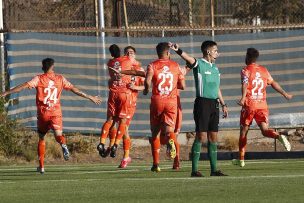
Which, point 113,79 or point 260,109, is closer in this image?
point 260,109

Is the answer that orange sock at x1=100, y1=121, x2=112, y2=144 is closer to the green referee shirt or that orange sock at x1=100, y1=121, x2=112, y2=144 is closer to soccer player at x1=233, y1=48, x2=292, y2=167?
soccer player at x1=233, y1=48, x2=292, y2=167

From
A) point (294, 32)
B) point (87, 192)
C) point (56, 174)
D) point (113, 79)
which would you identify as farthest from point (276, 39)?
point (87, 192)

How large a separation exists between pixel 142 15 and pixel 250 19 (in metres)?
4.69

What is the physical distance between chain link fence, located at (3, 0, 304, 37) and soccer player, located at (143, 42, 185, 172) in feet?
25.6

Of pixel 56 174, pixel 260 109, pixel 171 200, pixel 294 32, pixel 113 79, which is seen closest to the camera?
pixel 171 200

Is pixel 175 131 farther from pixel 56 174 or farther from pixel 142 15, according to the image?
pixel 142 15

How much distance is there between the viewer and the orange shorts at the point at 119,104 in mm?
25109

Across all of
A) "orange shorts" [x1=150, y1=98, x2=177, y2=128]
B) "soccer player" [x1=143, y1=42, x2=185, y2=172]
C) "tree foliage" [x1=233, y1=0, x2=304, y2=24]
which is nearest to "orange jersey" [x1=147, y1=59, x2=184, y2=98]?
"soccer player" [x1=143, y1=42, x2=185, y2=172]

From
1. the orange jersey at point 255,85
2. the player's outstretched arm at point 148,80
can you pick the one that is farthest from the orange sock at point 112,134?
the player's outstretched arm at point 148,80

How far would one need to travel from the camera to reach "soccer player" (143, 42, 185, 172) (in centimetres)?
2158

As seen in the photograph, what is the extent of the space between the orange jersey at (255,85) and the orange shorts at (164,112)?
77.6 inches

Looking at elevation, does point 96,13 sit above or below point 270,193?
above

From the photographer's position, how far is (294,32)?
30.2m

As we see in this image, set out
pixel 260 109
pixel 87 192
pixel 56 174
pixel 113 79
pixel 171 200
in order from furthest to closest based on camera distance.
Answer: pixel 113 79, pixel 260 109, pixel 56 174, pixel 87 192, pixel 171 200
